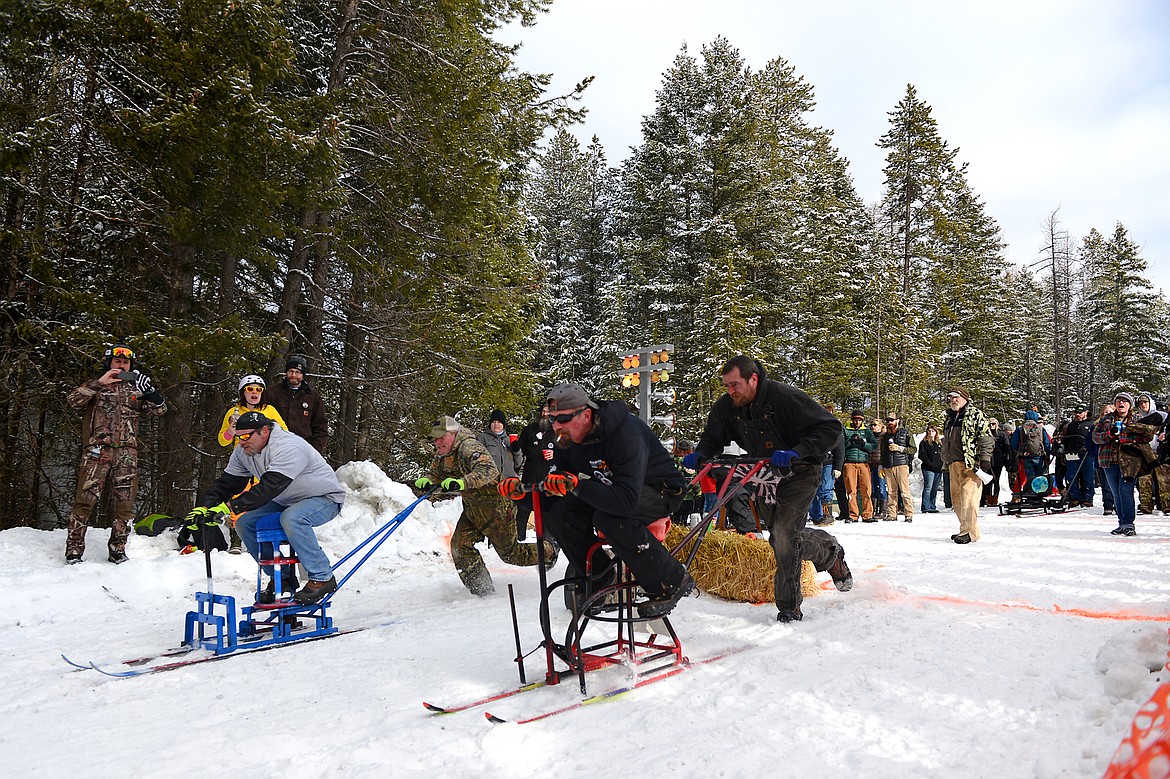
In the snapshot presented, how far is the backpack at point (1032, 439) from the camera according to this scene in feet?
48.4

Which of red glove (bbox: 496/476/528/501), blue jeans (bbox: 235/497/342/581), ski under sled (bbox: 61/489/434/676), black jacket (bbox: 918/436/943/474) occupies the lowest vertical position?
ski under sled (bbox: 61/489/434/676)

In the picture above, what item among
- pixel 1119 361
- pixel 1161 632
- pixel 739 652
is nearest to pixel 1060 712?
pixel 1161 632

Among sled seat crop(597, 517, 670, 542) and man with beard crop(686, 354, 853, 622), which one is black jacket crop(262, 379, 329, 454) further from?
man with beard crop(686, 354, 853, 622)

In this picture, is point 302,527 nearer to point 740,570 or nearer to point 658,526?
point 658,526

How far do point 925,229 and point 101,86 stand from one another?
3008 centimetres

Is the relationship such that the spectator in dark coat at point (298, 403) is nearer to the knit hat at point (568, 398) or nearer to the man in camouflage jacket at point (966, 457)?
the knit hat at point (568, 398)

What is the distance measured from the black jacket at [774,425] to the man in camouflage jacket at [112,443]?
642cm

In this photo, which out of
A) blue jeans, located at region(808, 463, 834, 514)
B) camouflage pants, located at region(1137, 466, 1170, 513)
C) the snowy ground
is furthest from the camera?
blue jeans, located at region(808, 463, 834, 514)

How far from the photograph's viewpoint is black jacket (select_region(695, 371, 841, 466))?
17.4ft

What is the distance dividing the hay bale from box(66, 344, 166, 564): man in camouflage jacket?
6.23 metres

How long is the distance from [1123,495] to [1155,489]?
13.6ft

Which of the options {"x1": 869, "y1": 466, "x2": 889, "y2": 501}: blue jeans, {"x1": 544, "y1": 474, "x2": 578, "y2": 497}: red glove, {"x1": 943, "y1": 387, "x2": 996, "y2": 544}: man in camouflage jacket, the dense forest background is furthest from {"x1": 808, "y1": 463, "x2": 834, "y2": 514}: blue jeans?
{"x1": 544, "y1": 474, "x2": 578, "y2": 497}: red glove

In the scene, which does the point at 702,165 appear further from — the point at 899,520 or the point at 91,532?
the point at 91,532

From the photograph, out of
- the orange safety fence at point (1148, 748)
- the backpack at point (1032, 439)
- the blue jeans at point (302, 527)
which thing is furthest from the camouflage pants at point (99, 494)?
the backpack at point (1032, 439)
